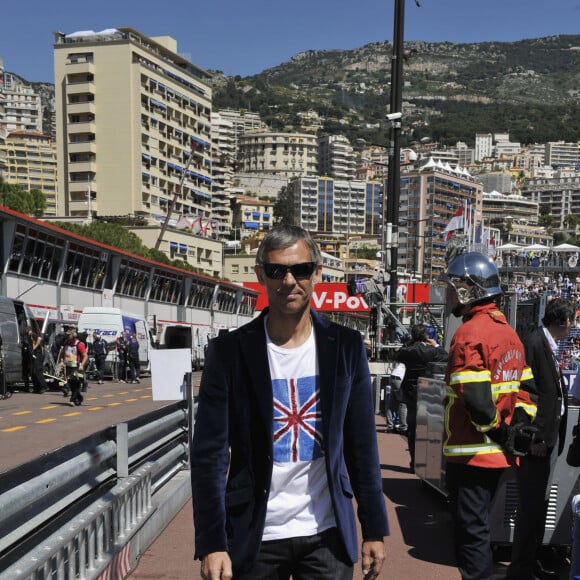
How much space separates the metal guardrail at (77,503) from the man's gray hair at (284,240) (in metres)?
1.26

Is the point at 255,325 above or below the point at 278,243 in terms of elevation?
below

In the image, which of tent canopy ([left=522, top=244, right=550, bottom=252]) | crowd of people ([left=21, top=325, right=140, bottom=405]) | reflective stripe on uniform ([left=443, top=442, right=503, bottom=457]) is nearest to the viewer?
reflective stripe on uniform ([left=443, top=442, right=503, bottom=457])

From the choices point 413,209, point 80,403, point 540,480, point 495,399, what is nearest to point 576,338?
point 540,480

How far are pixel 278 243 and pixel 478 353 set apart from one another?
1.87 metres

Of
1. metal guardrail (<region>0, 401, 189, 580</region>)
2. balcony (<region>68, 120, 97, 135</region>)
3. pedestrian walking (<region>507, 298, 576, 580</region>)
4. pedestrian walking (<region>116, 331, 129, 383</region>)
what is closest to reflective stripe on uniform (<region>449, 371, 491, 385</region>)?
pedestrian walking (<region>507, 298, 576, 580</region>)

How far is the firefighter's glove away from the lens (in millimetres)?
4543

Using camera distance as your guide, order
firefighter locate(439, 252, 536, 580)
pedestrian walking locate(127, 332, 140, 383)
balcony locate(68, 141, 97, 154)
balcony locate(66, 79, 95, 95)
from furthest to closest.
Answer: balcony locate(68, 141, 97, 154), balcony locate(66, 79, 95, 95), pedestrian walking locate(127, 332, 140, 383), firefighter locate(439, 252, 536, 580)

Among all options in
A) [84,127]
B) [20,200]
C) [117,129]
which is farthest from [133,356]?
[84,127]

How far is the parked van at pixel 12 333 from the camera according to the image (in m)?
22.2

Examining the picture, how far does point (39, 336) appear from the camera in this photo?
2358cm

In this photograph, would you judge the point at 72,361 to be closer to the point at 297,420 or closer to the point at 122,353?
the point at 122,353

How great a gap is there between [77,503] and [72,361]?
648 inches

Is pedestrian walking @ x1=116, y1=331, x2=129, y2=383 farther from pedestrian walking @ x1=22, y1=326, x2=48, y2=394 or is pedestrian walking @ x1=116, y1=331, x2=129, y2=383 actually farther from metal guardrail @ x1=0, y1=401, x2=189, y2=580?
metal guardrail @ x1=0, y1=401, x2=189, y2=580

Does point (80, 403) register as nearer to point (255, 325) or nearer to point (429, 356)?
point (429, 356)
